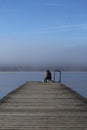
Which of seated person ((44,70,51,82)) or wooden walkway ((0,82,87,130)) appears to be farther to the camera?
seated person ((44,70,51,82))

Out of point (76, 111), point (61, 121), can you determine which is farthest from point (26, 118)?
point (76, 111)

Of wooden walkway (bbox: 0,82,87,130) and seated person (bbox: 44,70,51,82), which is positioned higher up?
seated person (bbox: 44,70,51,82)

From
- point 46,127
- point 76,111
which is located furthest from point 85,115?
point 46,127

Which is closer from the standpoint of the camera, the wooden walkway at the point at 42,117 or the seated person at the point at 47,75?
the wooden walkway at the point at 42,117

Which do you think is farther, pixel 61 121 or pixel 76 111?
pixel 76 111

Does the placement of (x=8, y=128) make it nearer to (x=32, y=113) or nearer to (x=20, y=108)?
(x=32, y=113)

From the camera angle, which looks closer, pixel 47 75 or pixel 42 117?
pixel 42 117

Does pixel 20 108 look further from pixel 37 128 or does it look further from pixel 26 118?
pixel 37 128

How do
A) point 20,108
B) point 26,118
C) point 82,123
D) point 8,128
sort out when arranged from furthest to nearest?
1. point 20,108
2. point 26,118
3. point 82,123
4. point 8,128

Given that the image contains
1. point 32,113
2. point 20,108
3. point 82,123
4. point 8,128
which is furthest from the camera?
point 20,108

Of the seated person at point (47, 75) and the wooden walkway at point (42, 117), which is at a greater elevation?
the seated person at point (47, 75)

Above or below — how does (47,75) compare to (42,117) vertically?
above

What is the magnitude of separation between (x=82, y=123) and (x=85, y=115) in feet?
4.87

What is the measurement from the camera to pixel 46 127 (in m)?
10.8
